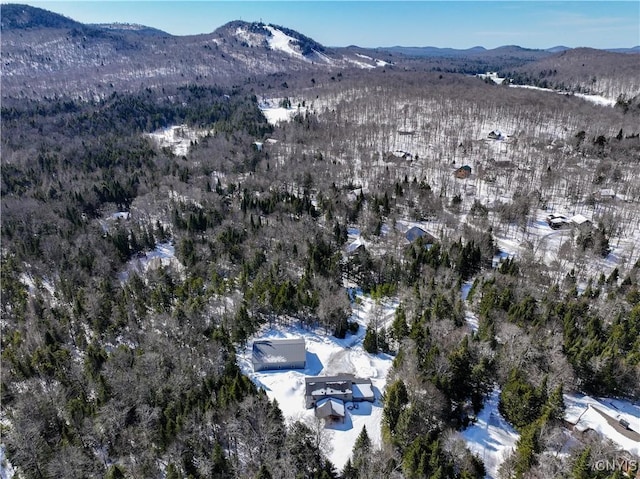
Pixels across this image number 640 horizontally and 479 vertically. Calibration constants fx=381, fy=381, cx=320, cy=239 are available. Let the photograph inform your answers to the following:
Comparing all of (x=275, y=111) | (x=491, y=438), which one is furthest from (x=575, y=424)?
(x=275, y=111)

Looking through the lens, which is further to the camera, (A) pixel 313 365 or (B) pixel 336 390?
(A) pixel 313 365

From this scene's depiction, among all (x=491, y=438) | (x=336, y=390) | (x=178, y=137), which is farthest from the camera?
(x=178, y=137)

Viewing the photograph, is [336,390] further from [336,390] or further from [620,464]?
[620,464]

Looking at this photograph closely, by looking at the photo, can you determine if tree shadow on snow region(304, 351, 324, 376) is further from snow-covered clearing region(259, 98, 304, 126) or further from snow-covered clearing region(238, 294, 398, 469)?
snow-covered clearing region(259, 98, 304, 126)

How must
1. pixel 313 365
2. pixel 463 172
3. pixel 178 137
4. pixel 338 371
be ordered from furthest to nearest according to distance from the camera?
pixel 178 137
pixel 463 172
pixel 313 365
pixel 338 371

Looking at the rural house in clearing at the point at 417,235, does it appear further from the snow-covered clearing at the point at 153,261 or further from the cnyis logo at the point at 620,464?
the cnyis logo at the point at 620,464

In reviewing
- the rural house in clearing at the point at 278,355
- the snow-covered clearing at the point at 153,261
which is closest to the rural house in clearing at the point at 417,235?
the rural house in clearing at the point at 278,355
